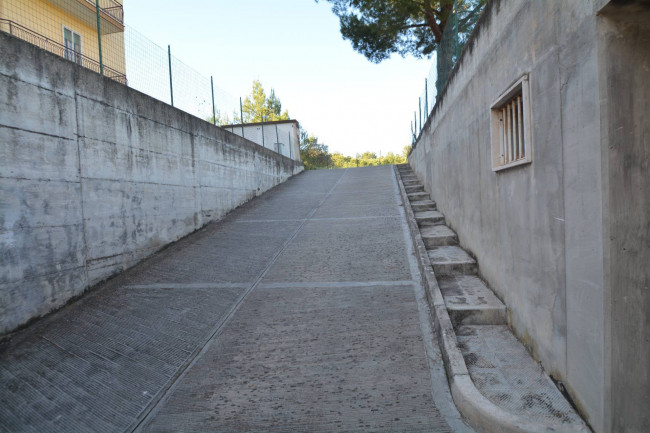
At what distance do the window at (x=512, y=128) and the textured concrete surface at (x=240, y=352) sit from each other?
6.17 feet

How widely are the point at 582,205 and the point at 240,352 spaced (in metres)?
3.11

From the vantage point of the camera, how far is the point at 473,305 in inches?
154

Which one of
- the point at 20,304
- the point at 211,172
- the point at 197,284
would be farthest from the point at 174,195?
the point at 20,304

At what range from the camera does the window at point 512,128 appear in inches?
122

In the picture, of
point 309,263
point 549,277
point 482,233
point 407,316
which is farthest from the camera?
point 309,263

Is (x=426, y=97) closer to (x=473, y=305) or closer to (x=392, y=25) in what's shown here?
(x=392, y=25)

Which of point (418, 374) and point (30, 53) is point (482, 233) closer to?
point (418, 374)

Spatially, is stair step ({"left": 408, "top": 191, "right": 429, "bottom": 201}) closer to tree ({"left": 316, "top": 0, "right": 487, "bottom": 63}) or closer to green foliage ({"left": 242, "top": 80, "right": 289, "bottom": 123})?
tree ({"left": 316, "top": 0, "right": 487, "bottom": 63})

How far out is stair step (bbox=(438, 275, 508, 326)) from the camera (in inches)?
151

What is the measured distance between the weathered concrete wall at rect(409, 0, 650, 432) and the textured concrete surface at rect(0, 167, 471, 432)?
979mm

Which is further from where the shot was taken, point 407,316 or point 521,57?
point 407,316

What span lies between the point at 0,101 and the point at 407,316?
4868 millimetres

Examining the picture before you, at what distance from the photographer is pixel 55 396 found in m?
3.06

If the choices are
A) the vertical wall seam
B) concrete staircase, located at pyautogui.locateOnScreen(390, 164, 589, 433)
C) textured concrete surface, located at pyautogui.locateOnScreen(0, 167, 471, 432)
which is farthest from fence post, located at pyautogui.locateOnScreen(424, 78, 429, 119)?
the vertical wall seam
